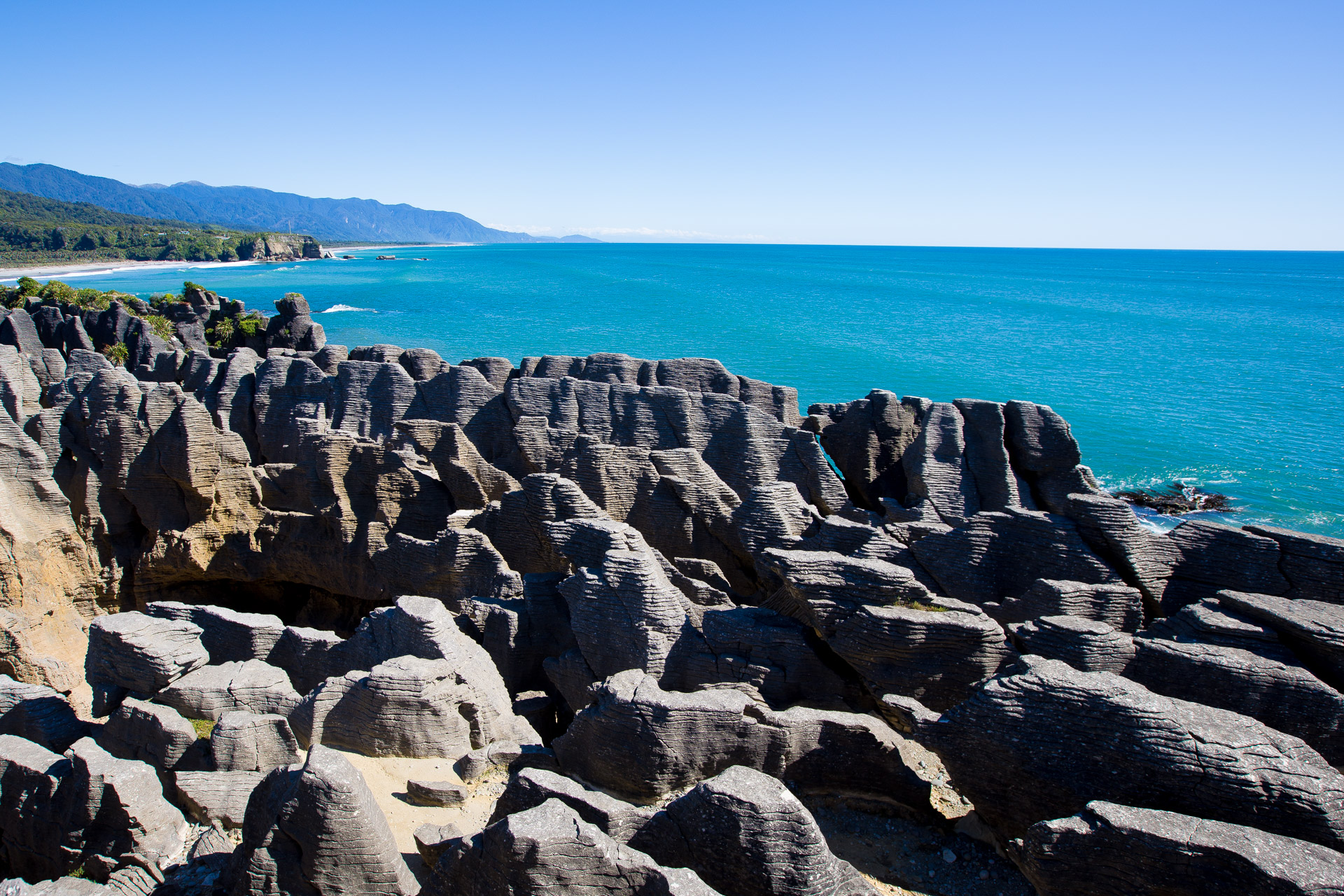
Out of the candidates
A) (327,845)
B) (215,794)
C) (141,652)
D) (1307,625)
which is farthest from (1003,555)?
(141,652)

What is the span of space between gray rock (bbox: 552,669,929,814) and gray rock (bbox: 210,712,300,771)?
4122mm

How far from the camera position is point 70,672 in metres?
13.5

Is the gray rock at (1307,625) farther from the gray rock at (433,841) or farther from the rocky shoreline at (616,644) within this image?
the gray rock at (433,841)

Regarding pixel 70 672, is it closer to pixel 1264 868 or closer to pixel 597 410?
pixel 597 410

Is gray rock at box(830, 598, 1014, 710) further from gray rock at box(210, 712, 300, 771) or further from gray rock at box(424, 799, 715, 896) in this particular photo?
gray rock at box(210, 712, 300, 771)

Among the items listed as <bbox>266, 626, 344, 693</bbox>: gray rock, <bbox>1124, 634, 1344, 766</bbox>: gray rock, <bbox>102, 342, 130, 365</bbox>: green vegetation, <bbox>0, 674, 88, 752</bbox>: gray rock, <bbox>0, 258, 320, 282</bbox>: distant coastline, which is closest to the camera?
<bbox>1124, 634, 1344, 766</bbox>: gray rock

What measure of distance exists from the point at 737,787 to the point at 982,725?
2.52 m

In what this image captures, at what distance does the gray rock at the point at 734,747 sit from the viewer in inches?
300

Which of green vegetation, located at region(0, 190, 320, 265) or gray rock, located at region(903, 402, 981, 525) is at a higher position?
green vegetation, located at region(0, 190, 320, 265)

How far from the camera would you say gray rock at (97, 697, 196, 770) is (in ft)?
30.1

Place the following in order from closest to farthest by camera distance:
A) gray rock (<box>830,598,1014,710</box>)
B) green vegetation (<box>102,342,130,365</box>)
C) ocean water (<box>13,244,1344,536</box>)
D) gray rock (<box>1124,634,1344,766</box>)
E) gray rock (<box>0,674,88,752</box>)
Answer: gray rock (<box>1124,634,1344,766</box>) < gray rock (<box>830,598,1014,710</box>) < gray rock (<box>0,674,88,752</box>) < green vegetation (<box>102,342,130,365</box>) < ocean water (<box>13,244,1344,536</box>)

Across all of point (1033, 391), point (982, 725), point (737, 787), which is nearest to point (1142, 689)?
point (982, 725)

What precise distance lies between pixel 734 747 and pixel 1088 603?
4.97 m

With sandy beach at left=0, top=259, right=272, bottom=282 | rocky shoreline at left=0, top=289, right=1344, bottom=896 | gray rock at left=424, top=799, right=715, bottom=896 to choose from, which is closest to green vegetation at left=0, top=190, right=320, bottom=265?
sandy beach at left=0, top=259, right=272, bottom=282
